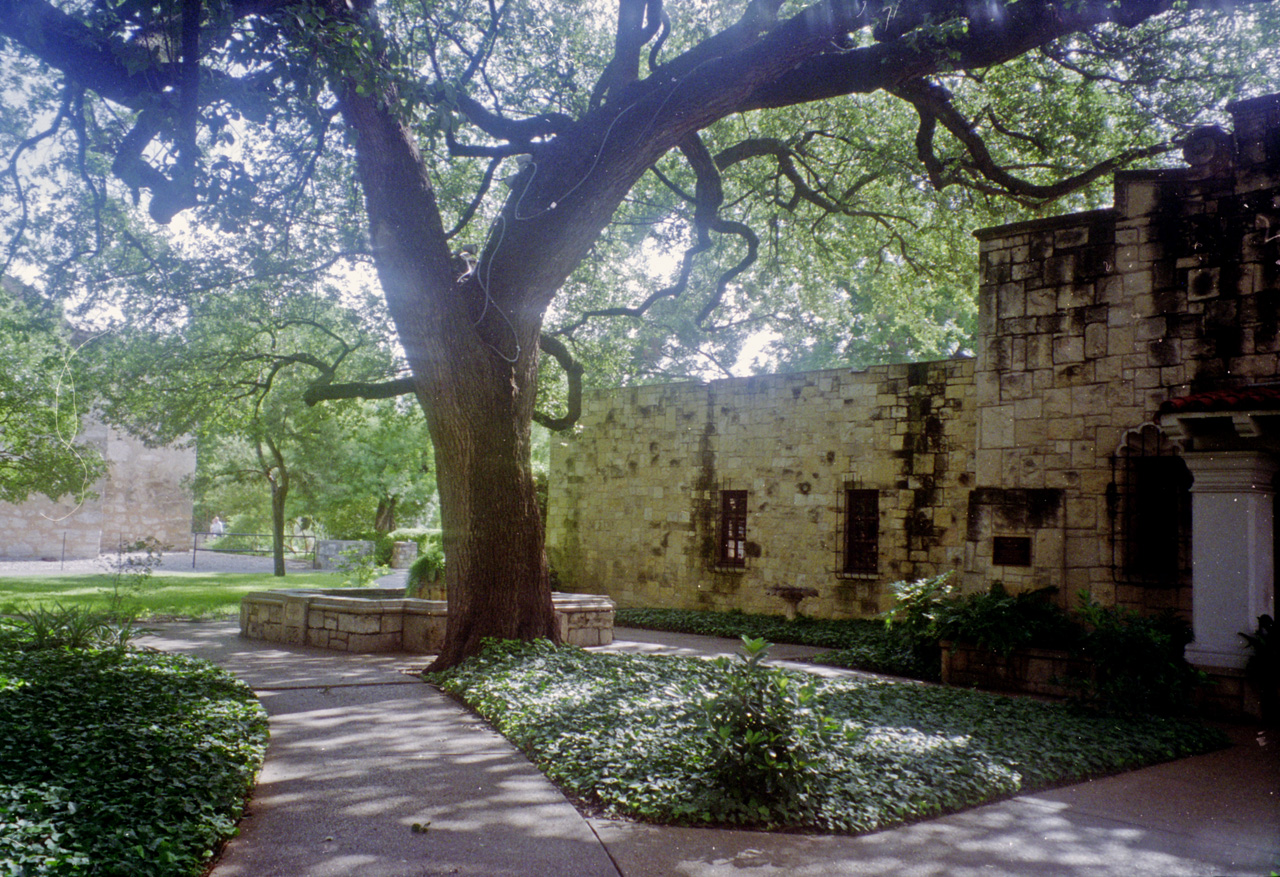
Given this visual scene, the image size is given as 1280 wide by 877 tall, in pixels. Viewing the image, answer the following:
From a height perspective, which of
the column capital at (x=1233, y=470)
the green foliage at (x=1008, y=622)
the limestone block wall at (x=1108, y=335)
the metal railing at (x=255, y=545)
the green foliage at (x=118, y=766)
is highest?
the limestone block wall at (x=1108, y=335)

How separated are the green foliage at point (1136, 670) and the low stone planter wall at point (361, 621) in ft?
17.3

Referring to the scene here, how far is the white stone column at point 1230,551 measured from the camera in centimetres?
731

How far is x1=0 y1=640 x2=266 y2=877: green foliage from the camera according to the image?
3.20 m

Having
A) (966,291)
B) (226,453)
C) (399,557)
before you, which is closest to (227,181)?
(966,291)

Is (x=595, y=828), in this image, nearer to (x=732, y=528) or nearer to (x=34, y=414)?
(x=732, y=528)

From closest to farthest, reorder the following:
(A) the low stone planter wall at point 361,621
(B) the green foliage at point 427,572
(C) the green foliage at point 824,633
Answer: (C) the green foliage at point 824,633 < (A) the low stone planter wall at point 361,621 < (B) the green foliage at point 427,572

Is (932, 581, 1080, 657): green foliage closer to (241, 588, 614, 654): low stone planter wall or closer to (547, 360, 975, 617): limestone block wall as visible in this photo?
(547, 360, 975, 617): limestone block wall

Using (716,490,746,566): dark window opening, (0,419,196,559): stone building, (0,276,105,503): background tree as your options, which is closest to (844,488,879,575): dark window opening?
(716,490,746,566): dark window opening

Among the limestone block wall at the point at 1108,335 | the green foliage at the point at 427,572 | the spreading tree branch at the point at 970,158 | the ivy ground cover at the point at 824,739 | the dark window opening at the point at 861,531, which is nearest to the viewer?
the ivy ground cover at the point at 824,739

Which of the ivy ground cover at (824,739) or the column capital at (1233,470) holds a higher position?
the column capital at (1233,470)

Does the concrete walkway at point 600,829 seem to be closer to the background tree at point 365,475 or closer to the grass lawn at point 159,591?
the grass lawn at point 159,591

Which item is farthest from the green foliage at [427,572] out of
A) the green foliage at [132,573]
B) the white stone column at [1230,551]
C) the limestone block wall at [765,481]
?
the white stone column at [1230,551]

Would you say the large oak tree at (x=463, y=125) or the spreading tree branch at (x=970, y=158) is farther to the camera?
the spreading tree branch at (x=970, y=158)

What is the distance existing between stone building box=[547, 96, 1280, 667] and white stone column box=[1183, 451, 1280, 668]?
15 mm
